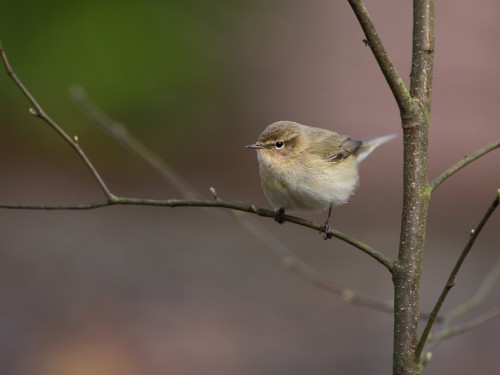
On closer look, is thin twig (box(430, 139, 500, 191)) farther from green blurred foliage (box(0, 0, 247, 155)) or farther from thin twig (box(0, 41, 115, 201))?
green blurred foliage (box(0, 0, 247, 155))

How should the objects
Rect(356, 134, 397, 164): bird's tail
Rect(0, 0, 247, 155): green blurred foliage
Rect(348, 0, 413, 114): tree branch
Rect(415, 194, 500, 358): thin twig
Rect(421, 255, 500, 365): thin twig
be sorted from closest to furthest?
Rect(415, 194, 500, 358): thin twig < Rect(348, 0, 413, 114): tree branch < Rect(421, 255, 500, 365): thin twig < Rect(356, 134, 397, 164): bird's tail < Rect(0, 0, 247, 155): green blurred foliage

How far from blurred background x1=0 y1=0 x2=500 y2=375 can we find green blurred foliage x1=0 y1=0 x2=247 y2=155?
19 mm

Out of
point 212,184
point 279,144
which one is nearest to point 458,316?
point 279,144

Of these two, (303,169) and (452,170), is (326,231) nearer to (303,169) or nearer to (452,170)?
(452,170)

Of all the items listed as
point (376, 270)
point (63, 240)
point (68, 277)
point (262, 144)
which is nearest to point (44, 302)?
point (68, 277)

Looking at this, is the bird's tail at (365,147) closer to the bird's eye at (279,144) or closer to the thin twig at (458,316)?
the bird's eye at (279,144)

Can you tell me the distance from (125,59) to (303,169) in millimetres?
4948

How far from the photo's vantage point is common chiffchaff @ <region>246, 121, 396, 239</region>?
3660mm

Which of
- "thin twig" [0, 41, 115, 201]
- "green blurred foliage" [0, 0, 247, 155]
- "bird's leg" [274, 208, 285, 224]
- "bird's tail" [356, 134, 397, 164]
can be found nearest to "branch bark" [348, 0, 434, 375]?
"bird's leg" [274, 208, 285, 224]

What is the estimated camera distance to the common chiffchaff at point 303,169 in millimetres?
3660

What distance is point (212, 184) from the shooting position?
9609mm

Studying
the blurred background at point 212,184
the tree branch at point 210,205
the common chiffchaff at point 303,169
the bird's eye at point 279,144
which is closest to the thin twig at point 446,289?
the tree branch at point 210,205

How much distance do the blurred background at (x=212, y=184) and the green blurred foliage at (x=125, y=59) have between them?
0.06ft

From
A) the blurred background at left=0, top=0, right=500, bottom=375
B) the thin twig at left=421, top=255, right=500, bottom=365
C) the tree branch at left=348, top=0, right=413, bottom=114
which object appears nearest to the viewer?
the tree branch at left=348, top=0, right=413, bottom=114
